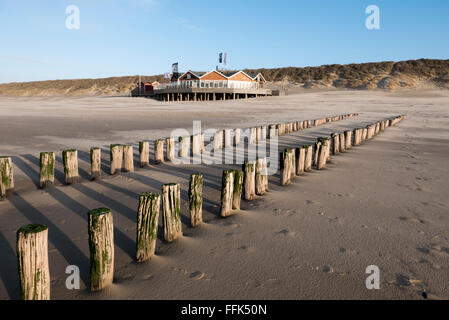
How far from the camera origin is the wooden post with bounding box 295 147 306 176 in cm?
658

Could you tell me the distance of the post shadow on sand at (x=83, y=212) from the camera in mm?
3576

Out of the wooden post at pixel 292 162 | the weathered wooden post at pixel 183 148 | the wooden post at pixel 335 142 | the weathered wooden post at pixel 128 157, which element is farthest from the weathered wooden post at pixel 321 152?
the weathered wooden post at pixel 128 157

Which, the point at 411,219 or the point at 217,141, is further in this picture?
the point at 217,141

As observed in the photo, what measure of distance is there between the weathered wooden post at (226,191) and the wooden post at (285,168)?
1.82m

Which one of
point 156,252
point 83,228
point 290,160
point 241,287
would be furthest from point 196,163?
point 241,287

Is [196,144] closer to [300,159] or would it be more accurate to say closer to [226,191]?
[300,159]

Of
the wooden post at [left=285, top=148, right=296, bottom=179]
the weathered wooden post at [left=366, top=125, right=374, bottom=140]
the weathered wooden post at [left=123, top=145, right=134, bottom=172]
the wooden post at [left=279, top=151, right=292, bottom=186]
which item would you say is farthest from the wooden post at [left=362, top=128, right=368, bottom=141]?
the weathered wooden post at [left=123, top=145, right=134, bottom=172]

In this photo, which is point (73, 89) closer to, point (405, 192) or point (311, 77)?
point (311, 77)

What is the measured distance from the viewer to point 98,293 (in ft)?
8.98

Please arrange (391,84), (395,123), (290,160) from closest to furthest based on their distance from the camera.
Answer: (290,160) → (395,123) → (391,84)

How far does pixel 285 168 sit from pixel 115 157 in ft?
12.9

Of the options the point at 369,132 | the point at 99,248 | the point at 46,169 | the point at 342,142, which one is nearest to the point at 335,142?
the point at 342,142

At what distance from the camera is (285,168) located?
19.4 ft
